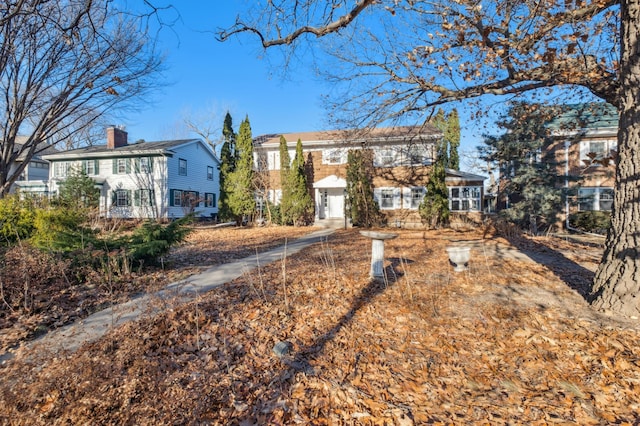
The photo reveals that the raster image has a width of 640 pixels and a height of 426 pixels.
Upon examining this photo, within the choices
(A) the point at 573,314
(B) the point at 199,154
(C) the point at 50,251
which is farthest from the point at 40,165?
(A) the point at 573,314

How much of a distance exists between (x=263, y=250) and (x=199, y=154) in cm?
1849

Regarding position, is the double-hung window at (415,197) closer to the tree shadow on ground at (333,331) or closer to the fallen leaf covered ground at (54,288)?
the tree shadow on ground at (333,331)

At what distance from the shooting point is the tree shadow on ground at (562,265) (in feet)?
17.0

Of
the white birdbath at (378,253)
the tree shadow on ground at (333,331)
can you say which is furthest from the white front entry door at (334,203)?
the white birdbath at (378,253)

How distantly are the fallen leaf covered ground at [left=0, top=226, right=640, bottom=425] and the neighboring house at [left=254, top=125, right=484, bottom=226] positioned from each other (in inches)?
499

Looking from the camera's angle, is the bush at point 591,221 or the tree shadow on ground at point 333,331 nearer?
the tree shadow on ground at point 333,331

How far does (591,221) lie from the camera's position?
16188mm

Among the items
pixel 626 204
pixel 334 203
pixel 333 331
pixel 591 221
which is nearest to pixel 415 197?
Result: pixel 334 203

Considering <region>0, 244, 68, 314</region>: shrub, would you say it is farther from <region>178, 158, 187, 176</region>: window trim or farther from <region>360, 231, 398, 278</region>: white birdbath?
<region>178, 158, 187, 176</region>: window trim

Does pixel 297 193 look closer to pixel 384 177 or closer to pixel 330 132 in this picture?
pixel 384 177

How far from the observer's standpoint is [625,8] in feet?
13.5

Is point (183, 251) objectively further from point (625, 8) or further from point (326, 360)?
point (625, 8)

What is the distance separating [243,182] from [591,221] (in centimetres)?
1904

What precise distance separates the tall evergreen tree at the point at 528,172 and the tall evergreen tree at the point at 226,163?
49.2 feet
